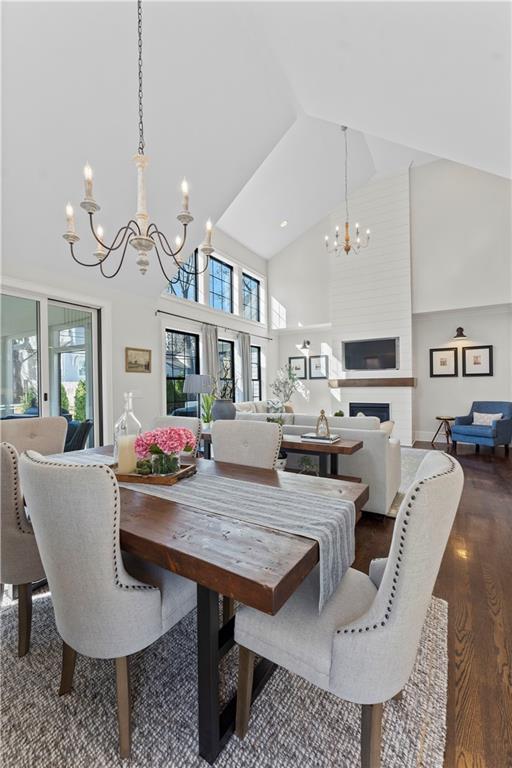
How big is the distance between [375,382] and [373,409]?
0.58 m

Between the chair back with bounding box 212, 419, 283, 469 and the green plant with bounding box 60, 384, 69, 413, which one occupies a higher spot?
the green plant with bounding box 60, 384, 69, 413

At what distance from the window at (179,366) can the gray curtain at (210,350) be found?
0.19 meters

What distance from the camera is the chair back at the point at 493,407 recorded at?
5.81m

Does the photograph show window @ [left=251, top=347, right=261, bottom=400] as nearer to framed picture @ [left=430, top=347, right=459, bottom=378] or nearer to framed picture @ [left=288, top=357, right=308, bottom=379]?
framed picture @ [left=288, top=357, right=308, bottom=379]

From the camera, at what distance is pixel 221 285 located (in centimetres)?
708

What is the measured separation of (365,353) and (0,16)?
6.61m

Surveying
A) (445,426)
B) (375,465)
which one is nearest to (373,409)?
(445,426)

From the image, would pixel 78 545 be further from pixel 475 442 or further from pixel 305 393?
pixel 305 393

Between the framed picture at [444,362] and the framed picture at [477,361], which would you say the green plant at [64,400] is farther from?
the framed picture at [477,361]

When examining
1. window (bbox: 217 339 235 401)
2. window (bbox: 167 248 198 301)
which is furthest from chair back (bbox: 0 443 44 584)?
window (bbox: 217 339 235 401)

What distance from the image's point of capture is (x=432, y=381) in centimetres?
689

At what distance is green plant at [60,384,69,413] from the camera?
3910mm

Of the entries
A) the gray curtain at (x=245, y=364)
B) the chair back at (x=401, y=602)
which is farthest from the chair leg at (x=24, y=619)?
the gray curtain at (x=245, y=364)

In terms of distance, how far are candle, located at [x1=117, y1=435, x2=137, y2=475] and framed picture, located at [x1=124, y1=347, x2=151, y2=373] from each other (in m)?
3.22
